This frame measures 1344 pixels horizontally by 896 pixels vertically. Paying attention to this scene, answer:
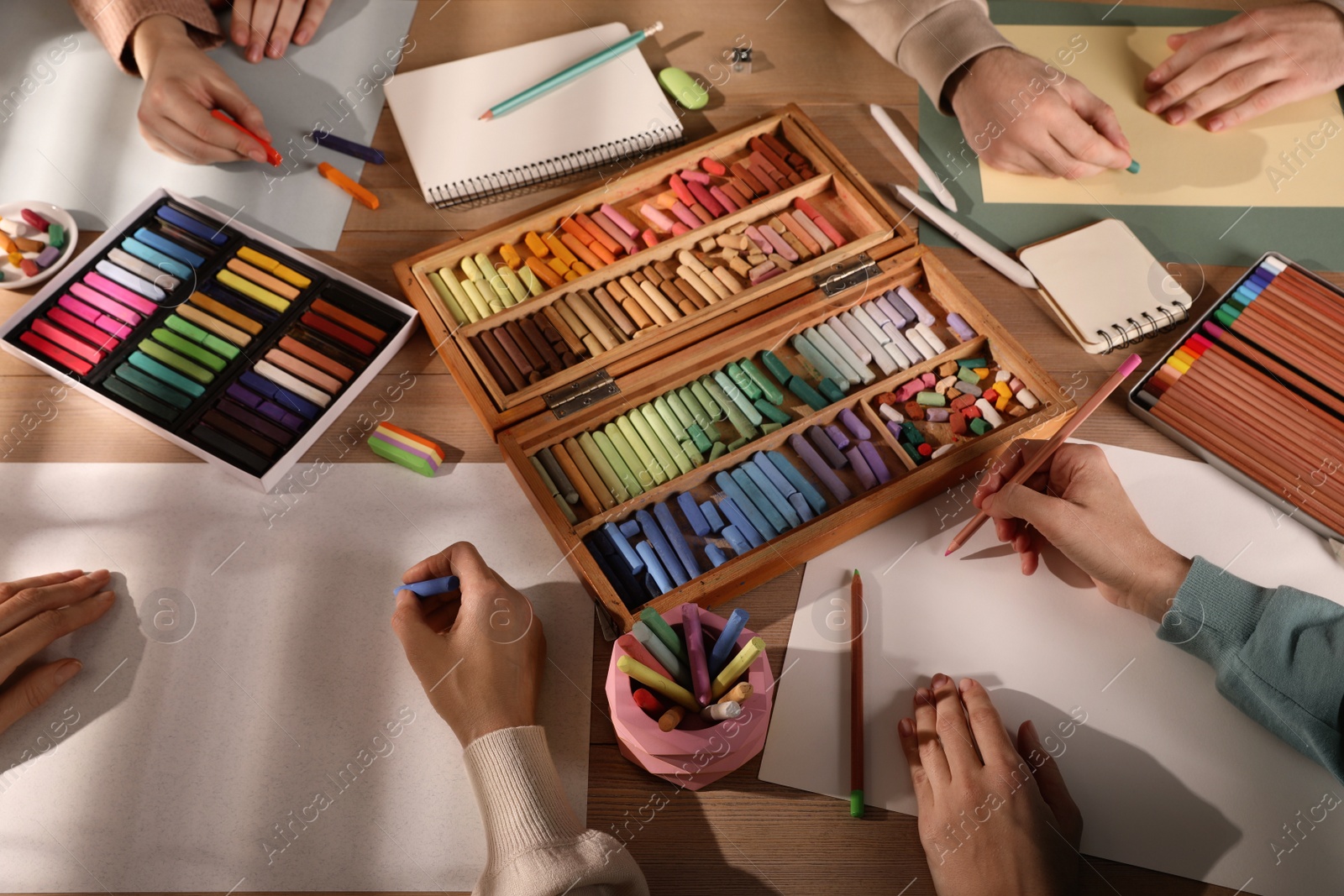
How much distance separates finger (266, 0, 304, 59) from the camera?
2.41 m

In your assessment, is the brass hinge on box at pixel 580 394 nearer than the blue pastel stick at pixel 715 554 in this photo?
No

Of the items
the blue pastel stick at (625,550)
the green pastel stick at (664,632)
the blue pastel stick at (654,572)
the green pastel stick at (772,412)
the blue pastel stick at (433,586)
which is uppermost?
the blue pastel stick at (433,586)

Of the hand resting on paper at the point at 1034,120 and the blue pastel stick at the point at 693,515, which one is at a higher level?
the hand resting on paper at the point at 1034,120

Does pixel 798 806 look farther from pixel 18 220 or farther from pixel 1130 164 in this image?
pixel 18 220

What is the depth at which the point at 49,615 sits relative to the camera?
1.66 meters

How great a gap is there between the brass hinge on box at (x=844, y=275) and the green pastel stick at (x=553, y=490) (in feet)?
2.39

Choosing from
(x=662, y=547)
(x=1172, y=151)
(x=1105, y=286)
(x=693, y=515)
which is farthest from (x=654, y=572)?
(x=1172, y=151)

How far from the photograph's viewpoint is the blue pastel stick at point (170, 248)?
1984mm

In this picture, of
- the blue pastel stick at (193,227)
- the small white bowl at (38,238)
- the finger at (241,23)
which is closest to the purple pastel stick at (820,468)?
the blue pastel stick at (193,227)

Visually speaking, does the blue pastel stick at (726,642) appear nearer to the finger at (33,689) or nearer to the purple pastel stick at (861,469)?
the purple pastel stick at (861,469)

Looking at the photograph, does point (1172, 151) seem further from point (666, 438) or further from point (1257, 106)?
point (666, 438)

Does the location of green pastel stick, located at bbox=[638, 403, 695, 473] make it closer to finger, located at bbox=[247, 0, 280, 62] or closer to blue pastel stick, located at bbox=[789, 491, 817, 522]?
blue pastel stick, located at bbox=[789, 491, 817, 522]

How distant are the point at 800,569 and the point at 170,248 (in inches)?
60.6

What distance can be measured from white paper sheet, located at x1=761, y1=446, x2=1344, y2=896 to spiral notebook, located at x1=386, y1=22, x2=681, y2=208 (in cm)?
117
